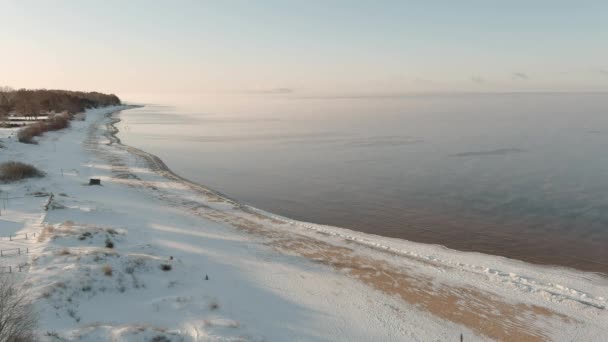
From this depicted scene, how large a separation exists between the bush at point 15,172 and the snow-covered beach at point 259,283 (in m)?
2.49

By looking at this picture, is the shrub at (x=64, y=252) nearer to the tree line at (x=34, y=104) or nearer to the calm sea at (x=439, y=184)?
the calm sea at (x=439, y=184)

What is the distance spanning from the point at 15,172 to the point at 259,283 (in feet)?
60.2

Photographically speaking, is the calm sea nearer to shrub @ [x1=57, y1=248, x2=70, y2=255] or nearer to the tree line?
shrub @ [x1=57, y1=248, x2=70, y2=255]

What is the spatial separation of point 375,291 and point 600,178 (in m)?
25.3

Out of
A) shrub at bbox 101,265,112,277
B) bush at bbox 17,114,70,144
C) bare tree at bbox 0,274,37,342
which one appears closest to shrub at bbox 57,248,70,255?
shrub at bbox 101,265,112,277

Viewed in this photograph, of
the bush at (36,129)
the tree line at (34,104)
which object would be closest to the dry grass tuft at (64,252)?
the bush at (36,129)

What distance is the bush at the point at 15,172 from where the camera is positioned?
2241 cm

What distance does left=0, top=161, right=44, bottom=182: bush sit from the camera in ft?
73.5

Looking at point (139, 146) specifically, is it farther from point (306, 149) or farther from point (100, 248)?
point (100, 248)

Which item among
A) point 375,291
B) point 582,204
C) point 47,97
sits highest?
point 47,97

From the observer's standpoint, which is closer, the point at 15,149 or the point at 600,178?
the point at 600,178

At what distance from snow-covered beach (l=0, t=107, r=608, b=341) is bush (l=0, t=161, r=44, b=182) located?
2.49 metres

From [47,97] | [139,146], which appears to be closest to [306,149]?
[139,146]

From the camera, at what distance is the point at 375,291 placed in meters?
13.3
